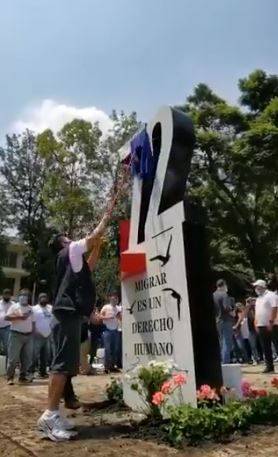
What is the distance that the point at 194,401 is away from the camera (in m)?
5.01

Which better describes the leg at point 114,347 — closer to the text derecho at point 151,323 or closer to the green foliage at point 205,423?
the text derecho at point 151,323

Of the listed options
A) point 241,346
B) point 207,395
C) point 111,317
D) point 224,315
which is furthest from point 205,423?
point 241,346

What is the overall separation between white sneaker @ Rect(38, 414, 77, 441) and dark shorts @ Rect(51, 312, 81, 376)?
400 millimetres

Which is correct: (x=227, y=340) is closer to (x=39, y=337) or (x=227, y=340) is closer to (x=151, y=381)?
(x=39, y=337)

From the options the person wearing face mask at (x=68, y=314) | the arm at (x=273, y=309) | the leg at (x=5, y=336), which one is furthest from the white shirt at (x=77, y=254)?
the leg at (x=5, y=336)

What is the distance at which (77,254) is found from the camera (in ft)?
17.7

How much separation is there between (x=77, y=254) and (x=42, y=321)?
6.75m

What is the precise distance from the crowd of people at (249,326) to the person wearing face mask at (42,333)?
11.2 feet

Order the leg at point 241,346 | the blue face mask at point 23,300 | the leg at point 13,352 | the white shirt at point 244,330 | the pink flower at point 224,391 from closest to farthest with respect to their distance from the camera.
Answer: the pink flower at point 224,391 < the leg at point 13,352 < the blue face mask at point 23,300 < the white shirt at point 244,330 < the leg at point 241,346

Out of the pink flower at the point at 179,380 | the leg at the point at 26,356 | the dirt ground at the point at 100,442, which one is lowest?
the dirt ground at the point at 100,442

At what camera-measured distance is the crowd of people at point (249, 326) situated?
10938 millimetres

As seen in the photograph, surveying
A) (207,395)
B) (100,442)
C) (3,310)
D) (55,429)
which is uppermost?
(3,310)

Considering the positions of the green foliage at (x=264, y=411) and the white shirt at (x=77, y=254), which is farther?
the white shirt at (x=77, y=254)

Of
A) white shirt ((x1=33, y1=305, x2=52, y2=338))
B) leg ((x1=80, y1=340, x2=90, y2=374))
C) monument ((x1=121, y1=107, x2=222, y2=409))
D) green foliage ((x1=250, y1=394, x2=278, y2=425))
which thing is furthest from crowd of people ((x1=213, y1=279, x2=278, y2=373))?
green foliage ((x1=250, y1=394, x2=278, y2=425))
